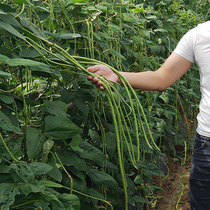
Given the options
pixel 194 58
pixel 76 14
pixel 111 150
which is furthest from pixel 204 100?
pixel 76 14

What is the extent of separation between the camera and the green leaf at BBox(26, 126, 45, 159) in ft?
2.58

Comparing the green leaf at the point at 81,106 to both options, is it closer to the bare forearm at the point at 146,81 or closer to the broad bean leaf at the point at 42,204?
the bare forearm at the point at 146,81

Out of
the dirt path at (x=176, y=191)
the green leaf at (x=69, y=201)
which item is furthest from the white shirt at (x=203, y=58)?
the dirt path at (x=176, y=191)

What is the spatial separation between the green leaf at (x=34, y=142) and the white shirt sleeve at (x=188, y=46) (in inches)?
29.1

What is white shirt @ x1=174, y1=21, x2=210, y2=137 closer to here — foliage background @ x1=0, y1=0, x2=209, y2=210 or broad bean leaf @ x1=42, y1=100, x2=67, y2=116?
foliage background @ x1=0, y1=0, x2=209, y2=210

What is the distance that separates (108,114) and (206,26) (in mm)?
568

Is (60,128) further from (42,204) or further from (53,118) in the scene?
(42,204)

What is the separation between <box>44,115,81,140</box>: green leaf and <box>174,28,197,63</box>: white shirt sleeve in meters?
0.67

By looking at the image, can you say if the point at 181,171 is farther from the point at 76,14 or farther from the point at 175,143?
the point at 76,14

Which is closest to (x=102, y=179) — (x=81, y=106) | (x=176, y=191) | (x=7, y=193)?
(x=81, y=106)

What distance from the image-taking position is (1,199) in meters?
0.61

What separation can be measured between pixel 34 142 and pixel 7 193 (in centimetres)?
19

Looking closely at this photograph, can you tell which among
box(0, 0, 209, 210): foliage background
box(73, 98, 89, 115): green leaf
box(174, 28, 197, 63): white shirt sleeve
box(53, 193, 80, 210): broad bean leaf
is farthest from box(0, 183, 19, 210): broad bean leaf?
box(174, 28, 197, 63): white shirt sleeve

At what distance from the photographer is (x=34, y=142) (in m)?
0.80
